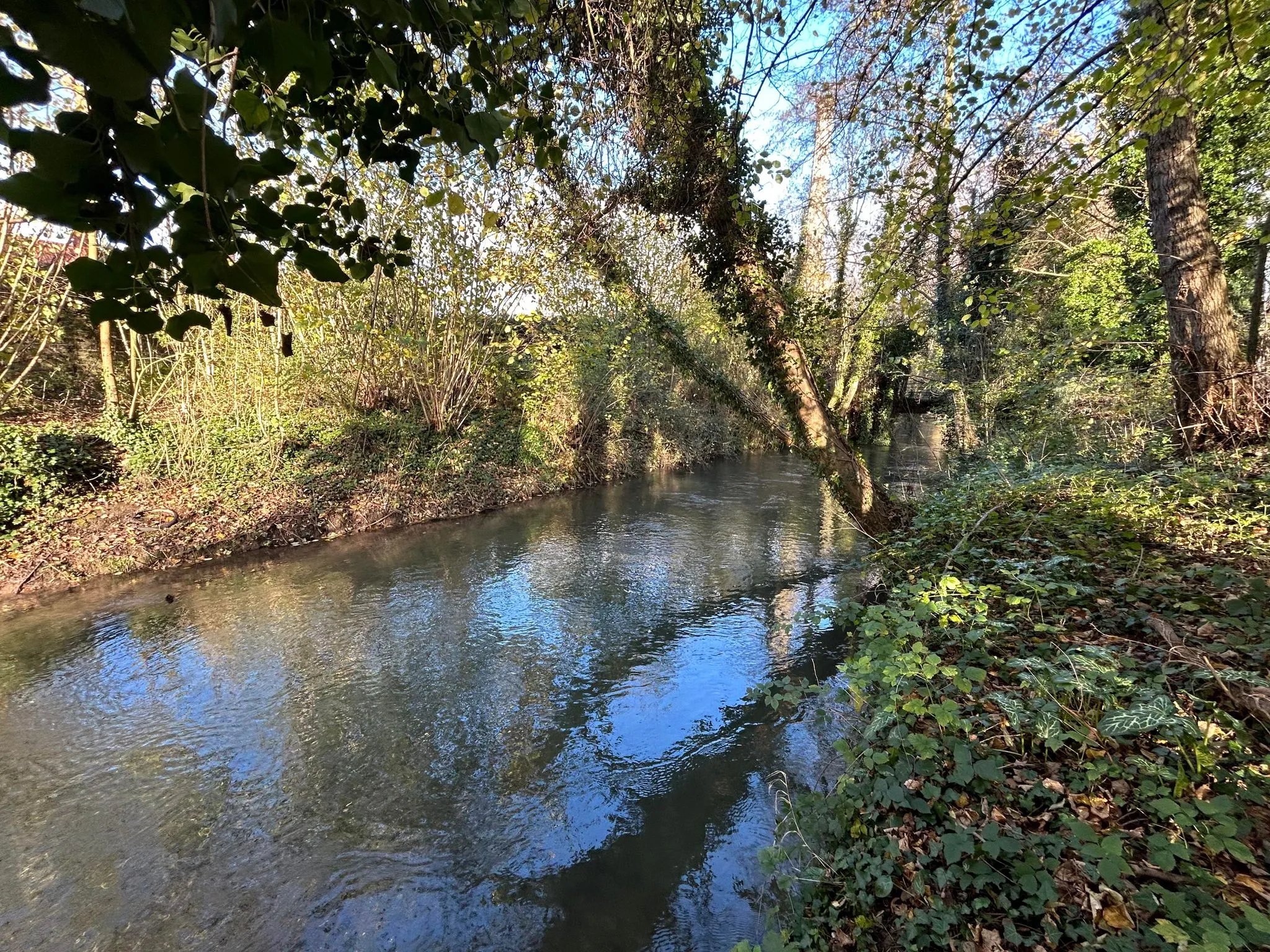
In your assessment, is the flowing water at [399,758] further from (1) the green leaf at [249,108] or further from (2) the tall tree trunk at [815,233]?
(2) the tall tree trunk at [815,233]

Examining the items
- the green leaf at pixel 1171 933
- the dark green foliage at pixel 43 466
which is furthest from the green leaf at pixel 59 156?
the dark green foliage at pixel 43 466

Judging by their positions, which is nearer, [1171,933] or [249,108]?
[249,108]

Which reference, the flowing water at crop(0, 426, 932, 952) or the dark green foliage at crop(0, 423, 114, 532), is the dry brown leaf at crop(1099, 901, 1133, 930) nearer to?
the flowing water at crop(0, 426, 932, 952)

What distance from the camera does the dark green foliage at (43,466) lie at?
7.46 metres

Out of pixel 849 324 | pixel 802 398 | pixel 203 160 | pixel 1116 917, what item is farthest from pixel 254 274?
pixel 802 398

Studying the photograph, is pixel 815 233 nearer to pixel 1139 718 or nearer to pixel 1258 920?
pixel 1139 718

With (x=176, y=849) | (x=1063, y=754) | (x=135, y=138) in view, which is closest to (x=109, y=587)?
(x=176, y=849)

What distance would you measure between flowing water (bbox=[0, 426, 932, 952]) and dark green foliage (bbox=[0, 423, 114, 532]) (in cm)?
174

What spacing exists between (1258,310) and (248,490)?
44.3ft

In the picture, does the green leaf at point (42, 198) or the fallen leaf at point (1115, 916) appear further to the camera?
the fallen leaf at point (1115, 916)

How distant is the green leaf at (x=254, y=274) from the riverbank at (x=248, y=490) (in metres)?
8.98

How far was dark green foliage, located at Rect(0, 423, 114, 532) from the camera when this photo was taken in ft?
24.5

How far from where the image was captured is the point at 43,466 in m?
7.86

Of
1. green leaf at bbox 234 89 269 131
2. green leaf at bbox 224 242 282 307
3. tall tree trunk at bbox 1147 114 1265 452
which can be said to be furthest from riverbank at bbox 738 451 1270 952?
green leaf at bbox 234 89 269 131
